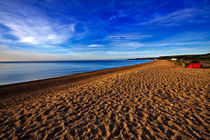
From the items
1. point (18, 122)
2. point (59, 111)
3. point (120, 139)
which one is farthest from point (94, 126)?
point (18, 122)

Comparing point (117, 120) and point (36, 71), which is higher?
point (36, 71)

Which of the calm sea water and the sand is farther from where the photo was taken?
the calm sea water

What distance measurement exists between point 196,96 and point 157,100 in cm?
281

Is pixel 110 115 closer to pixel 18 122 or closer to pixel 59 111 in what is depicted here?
pixel 59 111

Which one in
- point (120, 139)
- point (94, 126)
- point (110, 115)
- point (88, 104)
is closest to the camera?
point (120, 139)

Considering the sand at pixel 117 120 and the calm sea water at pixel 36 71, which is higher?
the calm sea water at pixel 36 71

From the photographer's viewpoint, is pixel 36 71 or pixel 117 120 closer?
pixel 117 120

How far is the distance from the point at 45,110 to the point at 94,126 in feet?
10.9

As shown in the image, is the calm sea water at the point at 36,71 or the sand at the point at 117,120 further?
the calm sea water at the point at 36,71

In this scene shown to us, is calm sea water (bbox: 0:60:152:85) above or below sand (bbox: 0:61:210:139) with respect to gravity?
above

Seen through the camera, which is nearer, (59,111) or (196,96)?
(59,111)

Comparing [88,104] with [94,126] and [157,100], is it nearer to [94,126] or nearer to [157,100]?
[94,126]

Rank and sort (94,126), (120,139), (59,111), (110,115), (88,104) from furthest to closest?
(88,104), (59,111), (110,115), (94,126), (120,139)

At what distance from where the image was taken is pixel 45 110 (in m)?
5.07
